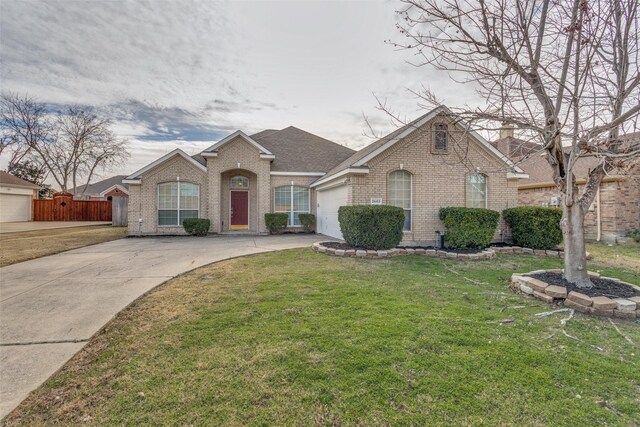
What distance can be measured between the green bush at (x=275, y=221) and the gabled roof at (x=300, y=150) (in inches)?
105

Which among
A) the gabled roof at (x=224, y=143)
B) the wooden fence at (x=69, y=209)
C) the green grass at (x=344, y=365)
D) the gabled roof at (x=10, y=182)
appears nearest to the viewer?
the green grass at (x=344, y=365)

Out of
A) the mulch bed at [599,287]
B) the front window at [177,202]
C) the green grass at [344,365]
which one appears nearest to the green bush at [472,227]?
the mulch bed at [599,287]

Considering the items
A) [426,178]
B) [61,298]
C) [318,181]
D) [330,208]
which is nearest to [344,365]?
[61,298]

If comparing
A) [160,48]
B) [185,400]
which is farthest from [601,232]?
[160,48]

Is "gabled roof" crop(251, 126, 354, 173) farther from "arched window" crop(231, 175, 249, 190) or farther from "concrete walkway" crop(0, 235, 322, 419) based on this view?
"concrete walkway" crop(0, 235, 322, 419)

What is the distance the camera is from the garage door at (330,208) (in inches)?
501

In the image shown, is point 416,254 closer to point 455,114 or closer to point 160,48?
point 455,114

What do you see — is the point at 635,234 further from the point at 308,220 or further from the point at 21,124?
the point at 21,124

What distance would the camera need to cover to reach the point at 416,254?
960 cm

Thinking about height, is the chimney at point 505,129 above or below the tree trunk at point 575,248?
above

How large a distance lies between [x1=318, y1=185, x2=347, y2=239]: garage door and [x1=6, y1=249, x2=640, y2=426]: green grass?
7727 millimetres

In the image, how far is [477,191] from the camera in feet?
38.6

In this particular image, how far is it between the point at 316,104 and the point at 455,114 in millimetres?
10034

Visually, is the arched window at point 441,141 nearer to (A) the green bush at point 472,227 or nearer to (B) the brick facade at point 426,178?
(B) the brick facade at point 426,178
